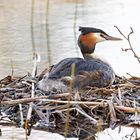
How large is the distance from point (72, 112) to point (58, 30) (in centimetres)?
544

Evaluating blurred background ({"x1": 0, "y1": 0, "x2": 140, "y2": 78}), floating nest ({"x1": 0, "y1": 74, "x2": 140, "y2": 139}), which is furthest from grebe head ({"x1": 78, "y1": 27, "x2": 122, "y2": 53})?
floating nest ({"x1": 0, "y1": 74, "x2": 140, "y2": 139})

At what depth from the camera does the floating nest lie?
496cm

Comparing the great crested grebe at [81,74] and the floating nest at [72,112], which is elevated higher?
the great crested grebe at [81,74]

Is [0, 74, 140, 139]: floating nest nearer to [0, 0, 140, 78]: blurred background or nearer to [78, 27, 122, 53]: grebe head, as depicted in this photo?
[78, 27, 122, 53]: grebe head

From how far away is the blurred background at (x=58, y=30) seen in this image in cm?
776

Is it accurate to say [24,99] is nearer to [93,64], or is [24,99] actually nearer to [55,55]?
[93,64]

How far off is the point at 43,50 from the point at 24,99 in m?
3.71

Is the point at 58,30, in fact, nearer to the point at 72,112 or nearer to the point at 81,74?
the point at 81,74

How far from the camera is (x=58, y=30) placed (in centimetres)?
1045

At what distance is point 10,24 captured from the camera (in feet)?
36.6

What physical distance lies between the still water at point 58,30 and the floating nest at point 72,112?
1.31 meters

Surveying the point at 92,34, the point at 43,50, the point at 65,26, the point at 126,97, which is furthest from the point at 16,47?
the point at 126,97

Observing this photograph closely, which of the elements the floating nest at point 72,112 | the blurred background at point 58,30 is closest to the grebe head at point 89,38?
the blurred background at point 58,30

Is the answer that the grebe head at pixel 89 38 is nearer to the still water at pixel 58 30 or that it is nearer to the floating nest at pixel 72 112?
the still water at pixel 58 30
